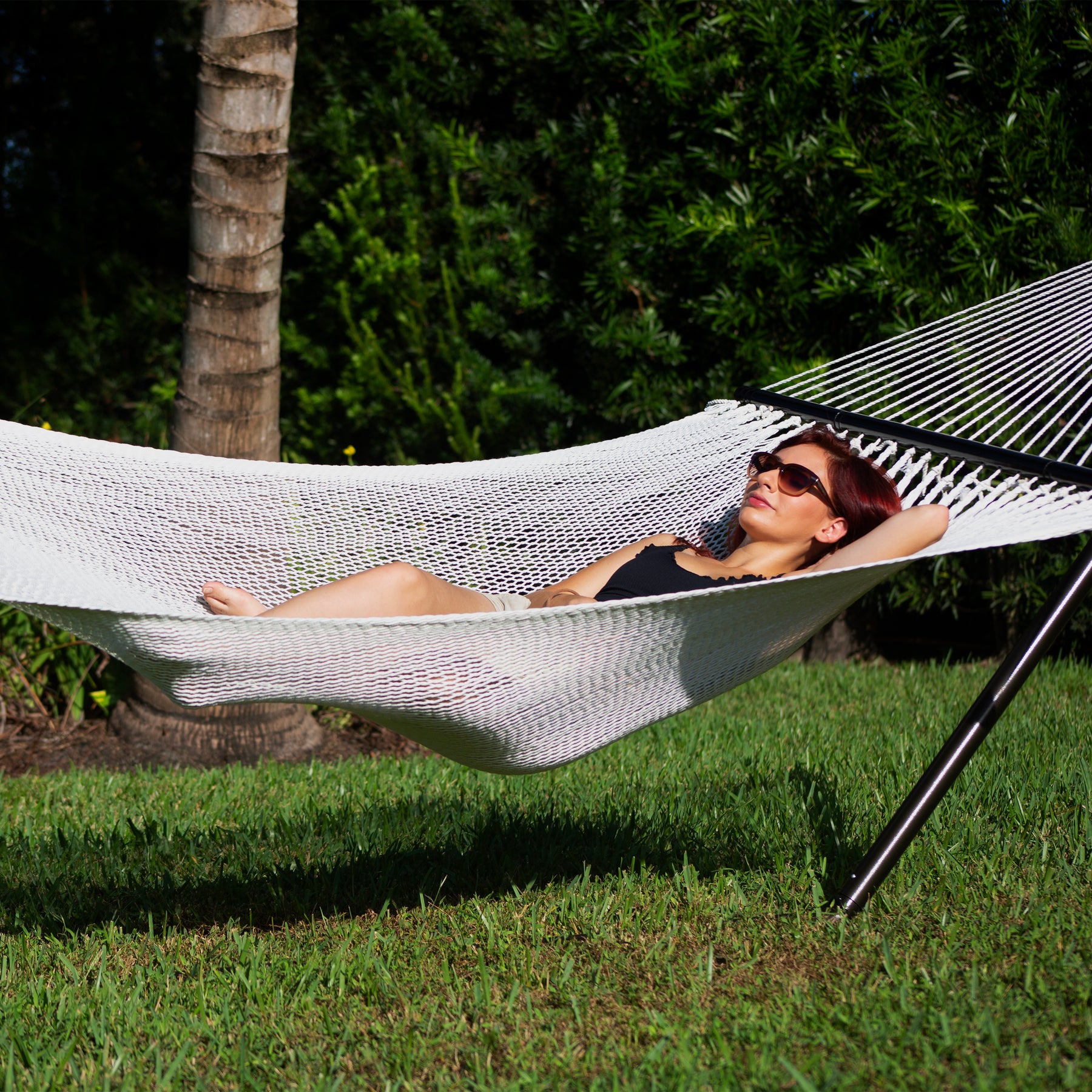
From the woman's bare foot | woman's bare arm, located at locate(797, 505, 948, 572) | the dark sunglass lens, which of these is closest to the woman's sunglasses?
the dark sunglass lens

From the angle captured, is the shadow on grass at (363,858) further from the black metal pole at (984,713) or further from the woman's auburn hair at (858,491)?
the woman's auburn hair at (858,491)

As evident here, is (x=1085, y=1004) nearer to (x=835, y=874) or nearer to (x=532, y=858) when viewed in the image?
(x=835, y=874)

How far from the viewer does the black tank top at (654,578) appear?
7.18 ft

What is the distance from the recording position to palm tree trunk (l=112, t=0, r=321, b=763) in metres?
2.91

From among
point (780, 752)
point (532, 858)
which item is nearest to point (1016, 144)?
point (780, 752)

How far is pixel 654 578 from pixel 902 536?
1.82 ft

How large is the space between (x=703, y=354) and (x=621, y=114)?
2.78ft

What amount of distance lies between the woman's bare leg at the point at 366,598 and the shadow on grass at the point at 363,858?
19.9 inches

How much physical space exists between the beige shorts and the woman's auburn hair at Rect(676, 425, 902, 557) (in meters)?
0.63

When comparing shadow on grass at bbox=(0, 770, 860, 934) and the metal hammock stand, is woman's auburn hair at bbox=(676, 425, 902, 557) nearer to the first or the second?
the metal hammock stand

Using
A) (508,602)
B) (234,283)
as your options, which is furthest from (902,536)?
(234,283)

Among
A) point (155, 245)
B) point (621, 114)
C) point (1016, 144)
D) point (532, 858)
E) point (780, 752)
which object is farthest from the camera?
point (155, 245)

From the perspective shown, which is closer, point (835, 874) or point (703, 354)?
point (835, 874)

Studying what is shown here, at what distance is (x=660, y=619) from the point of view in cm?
151
